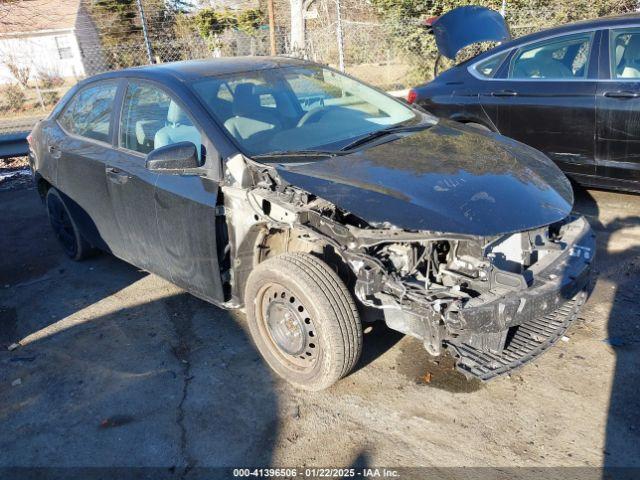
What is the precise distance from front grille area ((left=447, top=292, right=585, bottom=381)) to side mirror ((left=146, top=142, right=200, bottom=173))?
179 cm

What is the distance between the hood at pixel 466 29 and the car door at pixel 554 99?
0.47 meters

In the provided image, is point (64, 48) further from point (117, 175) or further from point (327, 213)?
point (327, 213)

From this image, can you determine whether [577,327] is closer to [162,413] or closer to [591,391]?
[591,391]

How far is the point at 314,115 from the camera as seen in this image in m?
3.76

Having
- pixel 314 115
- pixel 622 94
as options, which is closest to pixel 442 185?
pixel 314 115

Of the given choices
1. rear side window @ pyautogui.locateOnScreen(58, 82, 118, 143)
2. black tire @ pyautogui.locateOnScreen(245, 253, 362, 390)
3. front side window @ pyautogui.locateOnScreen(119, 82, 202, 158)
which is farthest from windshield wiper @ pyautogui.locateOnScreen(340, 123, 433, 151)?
rear side window @ pyautogui.locateOnScreen(58, 82, 118, 143)

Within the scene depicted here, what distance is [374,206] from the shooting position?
2705 millimetres

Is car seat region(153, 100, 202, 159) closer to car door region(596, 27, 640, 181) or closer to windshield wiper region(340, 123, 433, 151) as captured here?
windshield wiper region(340, 123, 433, 151)

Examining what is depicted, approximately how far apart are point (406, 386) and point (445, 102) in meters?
3.86

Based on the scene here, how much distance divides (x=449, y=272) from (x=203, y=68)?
2.32 metres

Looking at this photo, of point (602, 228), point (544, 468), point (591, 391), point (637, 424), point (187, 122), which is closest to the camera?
point (544, 468)

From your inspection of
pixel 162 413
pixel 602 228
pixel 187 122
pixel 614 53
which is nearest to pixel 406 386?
pixel 162 413

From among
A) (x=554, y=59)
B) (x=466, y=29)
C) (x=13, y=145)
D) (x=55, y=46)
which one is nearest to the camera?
→ (x=554, y=59)

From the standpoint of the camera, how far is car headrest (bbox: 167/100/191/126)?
3491 millimetres
